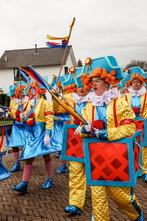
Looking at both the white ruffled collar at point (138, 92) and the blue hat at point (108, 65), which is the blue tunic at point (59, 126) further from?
the blue hat at point (108, 65)

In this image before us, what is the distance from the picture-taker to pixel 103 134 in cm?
331

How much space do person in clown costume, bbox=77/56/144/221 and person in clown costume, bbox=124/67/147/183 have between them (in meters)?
2.72

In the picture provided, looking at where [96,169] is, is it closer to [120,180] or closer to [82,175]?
[120,180]

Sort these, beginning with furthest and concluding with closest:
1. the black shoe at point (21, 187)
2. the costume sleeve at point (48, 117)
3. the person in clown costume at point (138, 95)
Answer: the person in clown costume at point (138, 95) → the black shoe at point (21, 187) → the costume sleeve at point (48, 117)

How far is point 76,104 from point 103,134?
2075 millimetres

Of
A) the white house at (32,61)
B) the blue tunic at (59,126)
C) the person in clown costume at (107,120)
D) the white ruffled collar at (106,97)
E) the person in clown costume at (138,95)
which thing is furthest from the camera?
the white house at (32,61)

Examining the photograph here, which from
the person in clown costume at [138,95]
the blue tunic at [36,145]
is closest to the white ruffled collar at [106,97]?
the blue tunic at [36,145]

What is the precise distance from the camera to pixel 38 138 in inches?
214

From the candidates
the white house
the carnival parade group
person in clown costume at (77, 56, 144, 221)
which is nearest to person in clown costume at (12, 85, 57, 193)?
the carnival parade group

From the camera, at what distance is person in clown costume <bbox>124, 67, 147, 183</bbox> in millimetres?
6215

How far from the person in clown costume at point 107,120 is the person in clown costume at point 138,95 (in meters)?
2.72

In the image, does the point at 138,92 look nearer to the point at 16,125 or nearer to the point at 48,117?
the point at 48,117

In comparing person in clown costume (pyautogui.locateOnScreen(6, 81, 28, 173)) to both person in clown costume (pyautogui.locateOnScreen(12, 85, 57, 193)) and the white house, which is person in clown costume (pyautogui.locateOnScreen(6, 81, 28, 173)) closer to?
person in clown costume (pyautogui.locateOnScreen(12, 85, 57, 193))

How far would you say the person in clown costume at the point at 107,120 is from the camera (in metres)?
3.33
